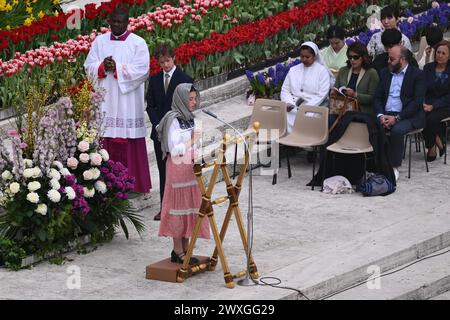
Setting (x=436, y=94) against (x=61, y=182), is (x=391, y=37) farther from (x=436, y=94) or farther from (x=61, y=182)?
(x=61, y=182)

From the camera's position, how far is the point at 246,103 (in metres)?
17.6

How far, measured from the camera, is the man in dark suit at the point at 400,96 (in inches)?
624

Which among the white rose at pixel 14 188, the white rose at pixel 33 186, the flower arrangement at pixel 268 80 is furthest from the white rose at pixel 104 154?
the flower arrangement at pixel 268 80

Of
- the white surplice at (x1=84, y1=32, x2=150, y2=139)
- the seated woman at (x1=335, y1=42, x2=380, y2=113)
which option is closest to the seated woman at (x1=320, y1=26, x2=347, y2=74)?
the seated woman at (x1=335, y1=42, x2=380, y2=113)

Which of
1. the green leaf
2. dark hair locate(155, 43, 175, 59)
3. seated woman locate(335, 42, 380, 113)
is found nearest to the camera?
dark hair locate(155, 43, 175, 59)

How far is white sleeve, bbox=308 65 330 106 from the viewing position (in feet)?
53.5

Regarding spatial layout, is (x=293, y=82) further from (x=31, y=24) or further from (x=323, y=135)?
(x=31, y=24)

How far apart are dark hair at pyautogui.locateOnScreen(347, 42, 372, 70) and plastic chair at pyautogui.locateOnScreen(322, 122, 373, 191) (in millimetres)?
747

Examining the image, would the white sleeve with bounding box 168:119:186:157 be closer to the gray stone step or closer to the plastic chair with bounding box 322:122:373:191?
the gray stone step

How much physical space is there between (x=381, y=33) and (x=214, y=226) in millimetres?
5604

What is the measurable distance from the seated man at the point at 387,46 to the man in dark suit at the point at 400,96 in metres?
0.29

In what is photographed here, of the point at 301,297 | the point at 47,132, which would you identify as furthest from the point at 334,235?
the point at 47,132

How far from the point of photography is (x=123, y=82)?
15.0m

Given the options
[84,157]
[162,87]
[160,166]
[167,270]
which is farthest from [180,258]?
[162,87]
